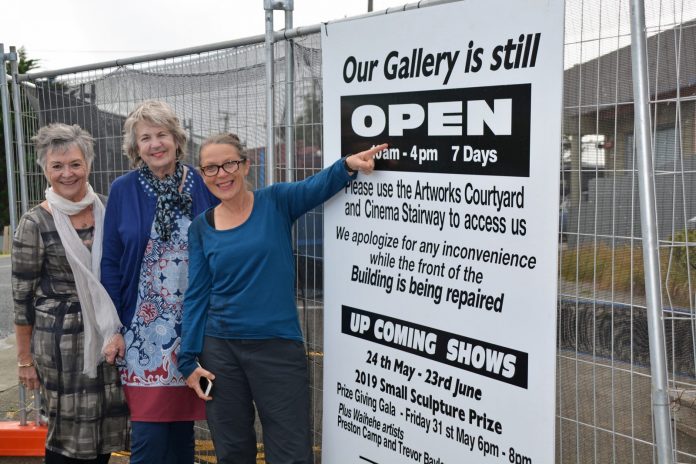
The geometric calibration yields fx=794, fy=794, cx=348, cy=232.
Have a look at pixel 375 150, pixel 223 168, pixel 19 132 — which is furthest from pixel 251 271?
pixel 19 132


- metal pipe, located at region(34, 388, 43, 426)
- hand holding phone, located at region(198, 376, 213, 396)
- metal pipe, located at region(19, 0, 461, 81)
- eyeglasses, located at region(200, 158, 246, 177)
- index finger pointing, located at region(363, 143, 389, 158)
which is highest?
metal pipe, located at region(19, 0, 461, 81)

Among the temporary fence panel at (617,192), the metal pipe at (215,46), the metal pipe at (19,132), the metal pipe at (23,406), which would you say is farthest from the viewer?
the metal pipe at (19,132)

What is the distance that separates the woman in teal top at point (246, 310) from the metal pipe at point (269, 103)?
411mm

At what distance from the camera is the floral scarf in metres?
3.60

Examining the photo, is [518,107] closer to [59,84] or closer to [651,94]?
[651,94]

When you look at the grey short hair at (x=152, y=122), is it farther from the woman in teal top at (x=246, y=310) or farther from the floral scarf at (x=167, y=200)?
the woman in teal top at (x=246, y=310)

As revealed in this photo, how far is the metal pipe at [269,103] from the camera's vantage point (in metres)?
3.71

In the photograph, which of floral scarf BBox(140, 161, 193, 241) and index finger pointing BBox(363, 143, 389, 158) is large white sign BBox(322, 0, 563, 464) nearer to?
index finger pointing BBox(363, 143, 389, 158)

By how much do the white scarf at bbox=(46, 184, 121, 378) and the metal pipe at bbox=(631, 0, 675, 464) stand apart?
243 centimetres

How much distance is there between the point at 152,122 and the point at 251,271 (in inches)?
34.2

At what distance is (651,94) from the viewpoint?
103 inches

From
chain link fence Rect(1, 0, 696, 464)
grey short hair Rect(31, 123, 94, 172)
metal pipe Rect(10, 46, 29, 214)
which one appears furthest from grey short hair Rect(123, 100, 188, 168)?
metal pipe Rect(10, 46, 29, 214)

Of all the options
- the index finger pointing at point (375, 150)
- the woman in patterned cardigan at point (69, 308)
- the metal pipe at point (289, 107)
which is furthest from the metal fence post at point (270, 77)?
the woman in patterned cardigan at point (69, 308)

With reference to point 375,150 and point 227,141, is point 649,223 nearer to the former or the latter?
point 375,150
